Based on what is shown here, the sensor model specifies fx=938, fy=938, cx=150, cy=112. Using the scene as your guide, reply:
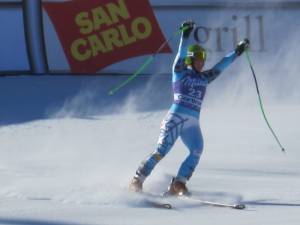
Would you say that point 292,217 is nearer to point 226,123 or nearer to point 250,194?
point 250,194

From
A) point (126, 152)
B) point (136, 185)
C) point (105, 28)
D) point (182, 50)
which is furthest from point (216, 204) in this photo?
point (105, 28)

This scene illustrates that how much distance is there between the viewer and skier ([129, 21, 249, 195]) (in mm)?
7484

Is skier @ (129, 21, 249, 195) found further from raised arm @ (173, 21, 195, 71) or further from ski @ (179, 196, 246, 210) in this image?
ski @ (179, 196, 246, 210)

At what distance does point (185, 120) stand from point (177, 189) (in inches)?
22.0

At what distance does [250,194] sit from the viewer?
295 inches

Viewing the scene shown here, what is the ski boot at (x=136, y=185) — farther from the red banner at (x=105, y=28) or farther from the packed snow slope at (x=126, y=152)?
the red banner at (x=105, y=28)

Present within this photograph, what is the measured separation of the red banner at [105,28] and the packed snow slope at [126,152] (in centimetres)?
46

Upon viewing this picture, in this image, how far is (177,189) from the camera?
7.42 meters

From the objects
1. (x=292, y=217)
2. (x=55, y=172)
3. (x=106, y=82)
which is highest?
(x=106, y=82)

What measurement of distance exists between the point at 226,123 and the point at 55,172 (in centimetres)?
345

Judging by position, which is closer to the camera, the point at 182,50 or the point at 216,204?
the point at 216,204

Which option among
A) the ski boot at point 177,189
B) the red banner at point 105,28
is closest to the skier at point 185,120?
the ski boot at point 177,189

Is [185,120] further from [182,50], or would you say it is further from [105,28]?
[105,28]

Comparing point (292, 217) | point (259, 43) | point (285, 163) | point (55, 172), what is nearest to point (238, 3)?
point (259, 43)
